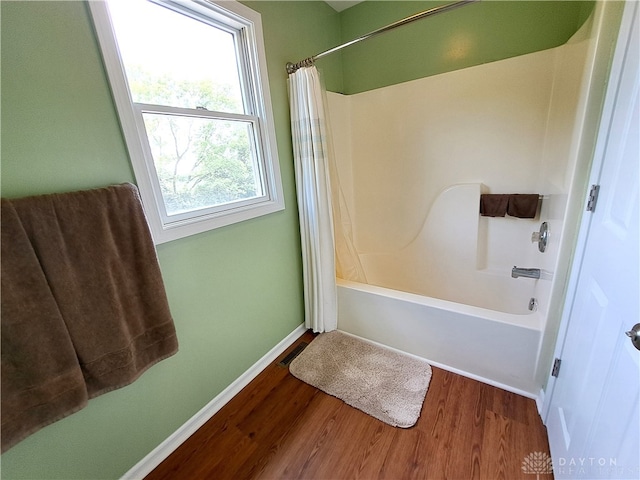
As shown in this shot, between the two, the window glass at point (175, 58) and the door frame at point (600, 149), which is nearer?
the door frame at point (600, 149)

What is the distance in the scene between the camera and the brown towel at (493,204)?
1854 mm

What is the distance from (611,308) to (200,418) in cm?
178

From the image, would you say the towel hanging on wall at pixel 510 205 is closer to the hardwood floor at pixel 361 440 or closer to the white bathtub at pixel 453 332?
the white bathtub at pixel 453 332

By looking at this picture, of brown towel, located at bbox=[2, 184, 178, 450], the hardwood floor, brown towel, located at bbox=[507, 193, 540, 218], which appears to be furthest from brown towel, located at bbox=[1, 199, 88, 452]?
brown towel, located at bbox=[507, 193, 540, 218]

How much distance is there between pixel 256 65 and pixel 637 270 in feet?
5.73

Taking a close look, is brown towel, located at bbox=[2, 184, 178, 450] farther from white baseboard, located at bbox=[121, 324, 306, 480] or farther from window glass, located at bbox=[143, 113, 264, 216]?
white baseboard, located at bbox=[121, 324, 306, 480]

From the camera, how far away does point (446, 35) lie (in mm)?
1835

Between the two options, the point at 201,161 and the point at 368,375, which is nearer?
the point at 201,161

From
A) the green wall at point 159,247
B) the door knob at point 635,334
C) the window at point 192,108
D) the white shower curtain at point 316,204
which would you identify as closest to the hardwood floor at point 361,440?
the green wall at point 159,247

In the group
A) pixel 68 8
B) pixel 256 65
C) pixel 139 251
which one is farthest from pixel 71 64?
pixel 256 65

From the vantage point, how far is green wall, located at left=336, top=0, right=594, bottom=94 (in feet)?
5.17

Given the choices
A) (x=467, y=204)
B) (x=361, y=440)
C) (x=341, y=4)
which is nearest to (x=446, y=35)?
(x=341, y=4)

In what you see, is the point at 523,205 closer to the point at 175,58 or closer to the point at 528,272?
the point at 528,272

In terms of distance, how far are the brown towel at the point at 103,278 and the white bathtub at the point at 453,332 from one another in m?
1.21
